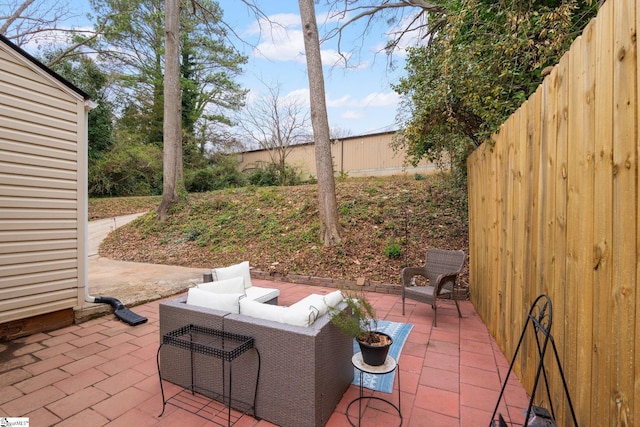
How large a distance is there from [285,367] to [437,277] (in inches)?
99.3

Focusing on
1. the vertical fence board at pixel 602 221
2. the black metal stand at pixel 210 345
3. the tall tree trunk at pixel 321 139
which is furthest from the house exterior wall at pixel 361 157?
the black metal stand at pixel 210 345

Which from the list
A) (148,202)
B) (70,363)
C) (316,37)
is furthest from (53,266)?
(148,202)

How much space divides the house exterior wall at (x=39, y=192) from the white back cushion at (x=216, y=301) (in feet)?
6.92

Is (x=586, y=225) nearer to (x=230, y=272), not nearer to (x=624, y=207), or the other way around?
(x=624, y=207)

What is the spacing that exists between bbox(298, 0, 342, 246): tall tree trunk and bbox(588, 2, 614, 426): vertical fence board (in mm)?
4643

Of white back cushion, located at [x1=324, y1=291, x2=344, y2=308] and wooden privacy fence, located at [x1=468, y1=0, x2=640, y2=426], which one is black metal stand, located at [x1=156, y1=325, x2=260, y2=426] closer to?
white back cushion, located at [x1=324, y1=291, x2=344, y2=308]

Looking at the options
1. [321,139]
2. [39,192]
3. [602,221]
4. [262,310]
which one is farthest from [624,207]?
[321,139]

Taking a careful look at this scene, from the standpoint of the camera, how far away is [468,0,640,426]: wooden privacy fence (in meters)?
1.06

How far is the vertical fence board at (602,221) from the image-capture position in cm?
117

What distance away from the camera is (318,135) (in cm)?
593

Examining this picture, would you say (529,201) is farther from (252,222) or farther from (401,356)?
(252,222)

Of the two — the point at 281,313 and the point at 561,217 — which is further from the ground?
the point at 561,217

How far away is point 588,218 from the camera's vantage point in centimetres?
132

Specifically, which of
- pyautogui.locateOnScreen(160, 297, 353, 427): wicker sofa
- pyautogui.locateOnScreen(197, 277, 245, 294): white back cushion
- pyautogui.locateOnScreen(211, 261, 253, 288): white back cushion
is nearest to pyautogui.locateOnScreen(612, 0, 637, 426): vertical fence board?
pyautogui.locateOnScreen(160, 297, 353, 427): wicker sofa
